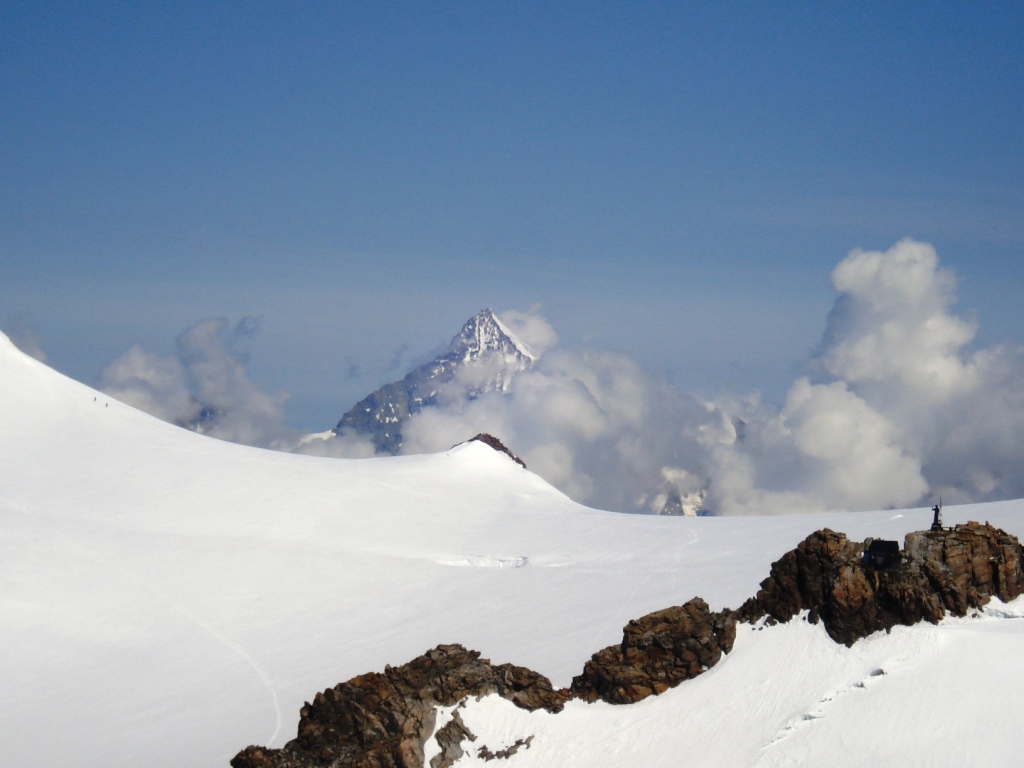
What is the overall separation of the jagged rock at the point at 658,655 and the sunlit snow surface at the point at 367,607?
54 cm

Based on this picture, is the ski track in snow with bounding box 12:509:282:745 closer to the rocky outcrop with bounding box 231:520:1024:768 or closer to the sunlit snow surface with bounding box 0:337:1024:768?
the sunlit snow surface with bounding box 0:337:1024:768

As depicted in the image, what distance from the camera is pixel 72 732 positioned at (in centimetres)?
4269

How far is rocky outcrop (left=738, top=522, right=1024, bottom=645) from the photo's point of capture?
1403 inches

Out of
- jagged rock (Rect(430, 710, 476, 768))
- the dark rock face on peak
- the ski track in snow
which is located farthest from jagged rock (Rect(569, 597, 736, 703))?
the dark rock face on peak

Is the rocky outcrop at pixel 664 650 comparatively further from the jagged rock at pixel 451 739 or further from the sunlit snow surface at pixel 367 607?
the sunlit snow surface at pixel 367 607

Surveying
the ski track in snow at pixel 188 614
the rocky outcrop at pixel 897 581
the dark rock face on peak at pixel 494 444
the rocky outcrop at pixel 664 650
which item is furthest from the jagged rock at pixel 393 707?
the dark rock face on peak at pixel 494 444

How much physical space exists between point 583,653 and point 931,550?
13.5 m

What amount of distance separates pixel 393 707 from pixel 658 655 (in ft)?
27.3

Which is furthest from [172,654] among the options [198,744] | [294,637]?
[198,744]

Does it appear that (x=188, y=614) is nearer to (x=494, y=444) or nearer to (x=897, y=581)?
(x=897, y=581)

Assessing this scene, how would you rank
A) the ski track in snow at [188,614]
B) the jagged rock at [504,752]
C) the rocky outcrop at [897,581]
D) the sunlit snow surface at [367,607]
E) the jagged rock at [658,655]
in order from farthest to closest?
1. the ski track in snow at [188,614]
2. the jagged rock at [658,655]
3. the rocky outcrop at [897,581]
4. the jagged rock at [504,752]
5. the sunlit snow surface at [367,607]

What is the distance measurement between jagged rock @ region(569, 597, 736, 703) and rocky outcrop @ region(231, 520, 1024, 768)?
0.10 ft

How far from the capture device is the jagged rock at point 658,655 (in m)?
37.0

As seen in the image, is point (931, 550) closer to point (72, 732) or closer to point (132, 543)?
point (72, 732)
